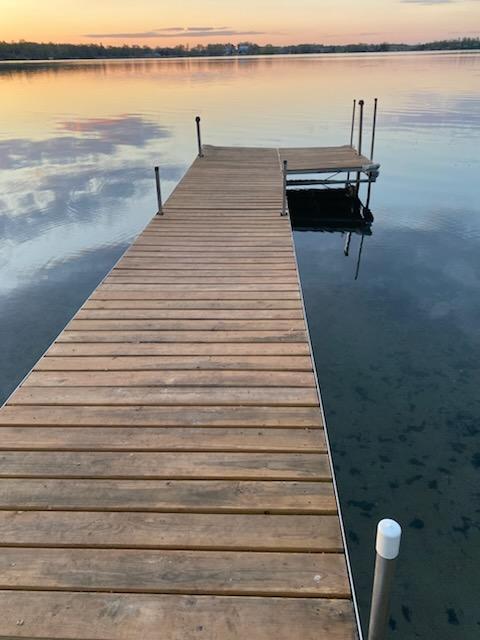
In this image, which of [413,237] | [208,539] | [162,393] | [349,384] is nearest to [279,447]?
[208,539]

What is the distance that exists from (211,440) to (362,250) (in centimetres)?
825

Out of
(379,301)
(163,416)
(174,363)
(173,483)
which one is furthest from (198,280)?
(173,483)

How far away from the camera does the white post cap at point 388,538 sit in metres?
1.88

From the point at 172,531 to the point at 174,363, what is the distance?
1.96m

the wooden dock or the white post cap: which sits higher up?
the white post cap

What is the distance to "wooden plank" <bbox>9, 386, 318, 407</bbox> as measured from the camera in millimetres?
4000

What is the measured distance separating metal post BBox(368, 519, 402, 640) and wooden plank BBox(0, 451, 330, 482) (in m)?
1.04

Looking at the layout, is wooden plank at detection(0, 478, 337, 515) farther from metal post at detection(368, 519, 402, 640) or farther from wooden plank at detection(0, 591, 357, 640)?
metal post at detection(368, 519, 402, 640)

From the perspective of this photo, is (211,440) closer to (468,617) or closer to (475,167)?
(468,617)

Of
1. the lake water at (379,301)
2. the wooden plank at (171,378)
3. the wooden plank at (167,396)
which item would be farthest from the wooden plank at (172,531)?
the wooden plank at (171,378)

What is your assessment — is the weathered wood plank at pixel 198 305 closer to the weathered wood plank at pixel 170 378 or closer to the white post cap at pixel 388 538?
the weathered wood plank at pixel 170 378

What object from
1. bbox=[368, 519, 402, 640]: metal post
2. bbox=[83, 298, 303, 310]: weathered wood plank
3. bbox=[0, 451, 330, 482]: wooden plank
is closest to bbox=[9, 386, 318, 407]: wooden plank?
bbox=[0, 451, 330, 482]: wooden plank

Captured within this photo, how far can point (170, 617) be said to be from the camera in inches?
93.8

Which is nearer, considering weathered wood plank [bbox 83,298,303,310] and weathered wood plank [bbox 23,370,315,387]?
weathered wood plank [bbox 23,370,315,387]
